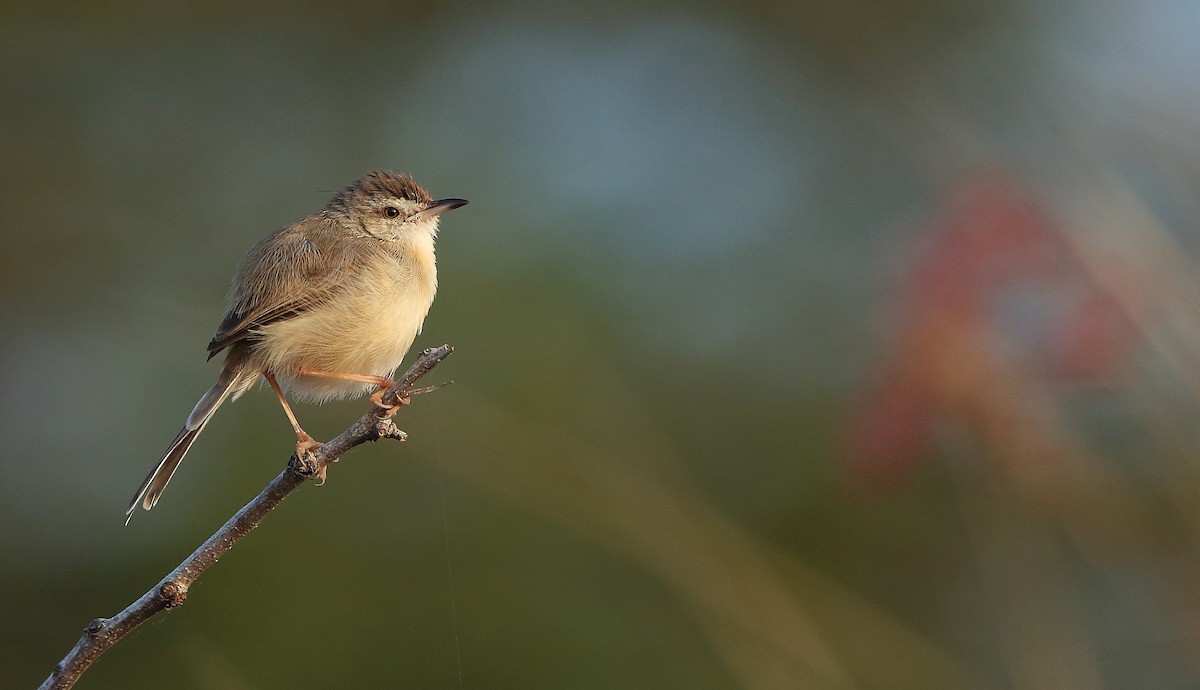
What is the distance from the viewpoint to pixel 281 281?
3951 mm

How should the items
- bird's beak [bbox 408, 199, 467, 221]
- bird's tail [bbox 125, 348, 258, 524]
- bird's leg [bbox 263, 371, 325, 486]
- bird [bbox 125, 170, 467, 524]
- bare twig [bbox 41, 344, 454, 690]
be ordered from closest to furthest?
bare twig [bbox 41, 344, 454, 690]
bird's leg [bbox 263, 371, 325, 486]
bird's tail [bbox 125, 348, 258, 524]
bird [bbox 125, 170, 467, 524]
bird's beak [bbox 408, 199, 467, 221]

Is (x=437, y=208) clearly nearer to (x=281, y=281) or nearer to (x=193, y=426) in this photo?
(x=281, y=281)

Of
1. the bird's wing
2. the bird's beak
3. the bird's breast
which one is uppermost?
the bird's wing

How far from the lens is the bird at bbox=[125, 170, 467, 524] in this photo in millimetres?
3857

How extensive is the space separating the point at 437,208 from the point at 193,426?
1554mm

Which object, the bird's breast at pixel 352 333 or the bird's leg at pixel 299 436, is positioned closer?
the bird's leg at pixel 299 436

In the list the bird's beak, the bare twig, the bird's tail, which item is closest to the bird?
the bird's tail

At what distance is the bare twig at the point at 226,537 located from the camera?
2289mm

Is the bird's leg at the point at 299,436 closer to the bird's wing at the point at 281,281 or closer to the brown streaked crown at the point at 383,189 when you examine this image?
the bird's wing at the point at 281,281

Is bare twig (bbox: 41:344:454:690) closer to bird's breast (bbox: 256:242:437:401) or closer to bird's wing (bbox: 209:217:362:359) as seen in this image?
bird's breast (bbox: 256:242:437:401)

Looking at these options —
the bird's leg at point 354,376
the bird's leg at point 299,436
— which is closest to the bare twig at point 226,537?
the bird's leg at point 299,436

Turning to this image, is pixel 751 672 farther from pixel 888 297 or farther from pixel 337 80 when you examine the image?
pixel 337 80

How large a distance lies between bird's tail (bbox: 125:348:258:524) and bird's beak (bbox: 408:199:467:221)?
3.70 ft

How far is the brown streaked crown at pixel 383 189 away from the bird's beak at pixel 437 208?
0.06 meters
